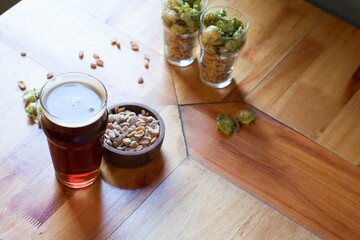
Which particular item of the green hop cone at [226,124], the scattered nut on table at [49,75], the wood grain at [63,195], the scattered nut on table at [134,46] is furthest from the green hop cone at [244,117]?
the scattered nut on table at [49,75]

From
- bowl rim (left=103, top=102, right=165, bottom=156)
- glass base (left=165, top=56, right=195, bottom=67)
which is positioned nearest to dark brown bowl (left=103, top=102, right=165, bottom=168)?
bowl rim (left=103, top=102, right=165, bottom=156)

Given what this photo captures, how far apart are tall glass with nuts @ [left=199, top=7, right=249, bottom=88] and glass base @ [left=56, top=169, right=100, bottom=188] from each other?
1.21 feet

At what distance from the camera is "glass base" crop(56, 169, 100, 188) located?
1.02 m

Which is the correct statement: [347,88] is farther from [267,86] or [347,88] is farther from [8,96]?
[8,96]

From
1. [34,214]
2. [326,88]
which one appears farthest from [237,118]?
[34,214]

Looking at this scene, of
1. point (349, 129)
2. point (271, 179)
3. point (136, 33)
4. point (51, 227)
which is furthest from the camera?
point (136, 33)

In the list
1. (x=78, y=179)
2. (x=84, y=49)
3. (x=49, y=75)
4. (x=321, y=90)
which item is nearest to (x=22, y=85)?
(x=49, y=75)

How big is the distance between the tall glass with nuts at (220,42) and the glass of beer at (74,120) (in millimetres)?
317

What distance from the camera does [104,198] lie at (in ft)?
3.38

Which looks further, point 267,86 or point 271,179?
point 267,86

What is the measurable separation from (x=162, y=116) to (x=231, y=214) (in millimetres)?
277

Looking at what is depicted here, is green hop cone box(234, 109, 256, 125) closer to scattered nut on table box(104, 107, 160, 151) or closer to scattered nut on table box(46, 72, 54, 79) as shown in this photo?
scattered nut on table box(104, 107, 160, 151)

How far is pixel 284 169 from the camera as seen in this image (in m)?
1.11

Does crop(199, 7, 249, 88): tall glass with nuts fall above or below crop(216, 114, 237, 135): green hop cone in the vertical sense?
above
